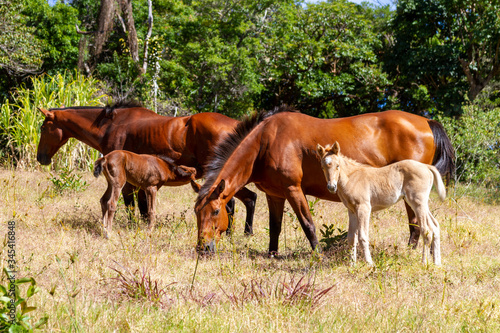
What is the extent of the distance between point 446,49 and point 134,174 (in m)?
15.4

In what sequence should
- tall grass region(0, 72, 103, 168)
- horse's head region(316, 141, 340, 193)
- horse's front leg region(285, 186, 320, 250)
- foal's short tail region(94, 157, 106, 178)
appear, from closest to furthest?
1. horse's head region(316, 141, 340, 193)
2. horse's front leg region(285, 186, 320, 250)
3. foal's short tail region(94, 157, 106, 178)
4. tall grass region(0, 72, 103, 168)

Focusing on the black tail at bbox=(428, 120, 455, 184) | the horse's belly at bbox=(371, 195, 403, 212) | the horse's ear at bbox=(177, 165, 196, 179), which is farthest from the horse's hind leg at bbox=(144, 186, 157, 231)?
the black tail at bbox=(428, 120, 455, 184)

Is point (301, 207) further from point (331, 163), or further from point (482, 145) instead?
point (482, 145)

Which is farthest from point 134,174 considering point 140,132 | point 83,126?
point 83,126

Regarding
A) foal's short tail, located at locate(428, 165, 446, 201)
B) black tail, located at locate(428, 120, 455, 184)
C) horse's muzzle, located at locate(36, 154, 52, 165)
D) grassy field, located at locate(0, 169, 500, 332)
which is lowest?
grassy field, located at locate(0, 169, 500, 332)

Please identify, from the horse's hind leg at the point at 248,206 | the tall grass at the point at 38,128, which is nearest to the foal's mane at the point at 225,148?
the horse's hind leg at the point at 248,206

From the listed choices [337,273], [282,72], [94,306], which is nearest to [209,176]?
[337,273]

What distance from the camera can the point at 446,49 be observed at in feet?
59.4

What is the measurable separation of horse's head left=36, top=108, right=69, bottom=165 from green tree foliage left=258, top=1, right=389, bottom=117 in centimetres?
1613

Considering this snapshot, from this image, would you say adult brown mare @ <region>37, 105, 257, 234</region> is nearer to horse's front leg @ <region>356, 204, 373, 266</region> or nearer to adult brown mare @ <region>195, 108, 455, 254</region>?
adult brown mare @ <region>195, 108, 455, 254</region>

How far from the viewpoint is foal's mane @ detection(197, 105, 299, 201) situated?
566 centimetres

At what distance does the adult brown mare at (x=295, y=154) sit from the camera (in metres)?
5.56

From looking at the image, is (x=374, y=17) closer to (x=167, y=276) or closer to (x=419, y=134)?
(x=419, y=134)

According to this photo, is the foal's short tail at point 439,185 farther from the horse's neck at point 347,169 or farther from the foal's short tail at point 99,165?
the foal's short tail at point 99,165
